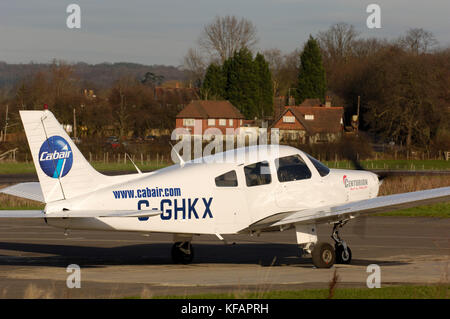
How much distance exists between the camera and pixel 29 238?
20812 mm

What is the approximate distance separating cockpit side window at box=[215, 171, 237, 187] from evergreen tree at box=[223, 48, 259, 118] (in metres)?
91.6

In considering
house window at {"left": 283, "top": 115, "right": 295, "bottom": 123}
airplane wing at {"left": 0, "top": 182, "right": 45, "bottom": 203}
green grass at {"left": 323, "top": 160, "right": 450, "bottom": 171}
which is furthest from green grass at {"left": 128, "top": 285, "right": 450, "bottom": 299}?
house window at {"left": 283, "top": 115, "right": 295, "bottom": 123}

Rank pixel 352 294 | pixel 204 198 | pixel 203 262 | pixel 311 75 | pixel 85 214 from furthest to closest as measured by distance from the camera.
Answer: pixel 311 75 → pixel 203 262 → pixel 204 198 → pixel 85 214 → pixel 352 294

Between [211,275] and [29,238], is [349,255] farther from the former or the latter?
[29,238]

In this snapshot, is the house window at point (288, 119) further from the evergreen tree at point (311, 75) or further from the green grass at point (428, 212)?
the green grass at point (428, 212)

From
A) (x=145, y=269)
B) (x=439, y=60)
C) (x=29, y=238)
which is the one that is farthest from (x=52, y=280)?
(x=439, y=60)

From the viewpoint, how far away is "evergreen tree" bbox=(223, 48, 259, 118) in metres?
107

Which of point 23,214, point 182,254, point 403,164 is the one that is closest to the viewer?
point 23,214

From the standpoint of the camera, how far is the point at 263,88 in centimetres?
10731

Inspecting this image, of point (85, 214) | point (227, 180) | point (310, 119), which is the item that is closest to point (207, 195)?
point (227, 180)

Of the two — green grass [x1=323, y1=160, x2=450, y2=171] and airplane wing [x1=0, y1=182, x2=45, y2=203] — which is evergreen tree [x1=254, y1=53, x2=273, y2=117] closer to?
green grass [x1=323, y1=160, x2=450, y2=171]

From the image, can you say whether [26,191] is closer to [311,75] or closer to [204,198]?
[204,198]

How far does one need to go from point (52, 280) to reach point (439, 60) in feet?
236

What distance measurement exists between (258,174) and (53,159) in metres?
4.10
